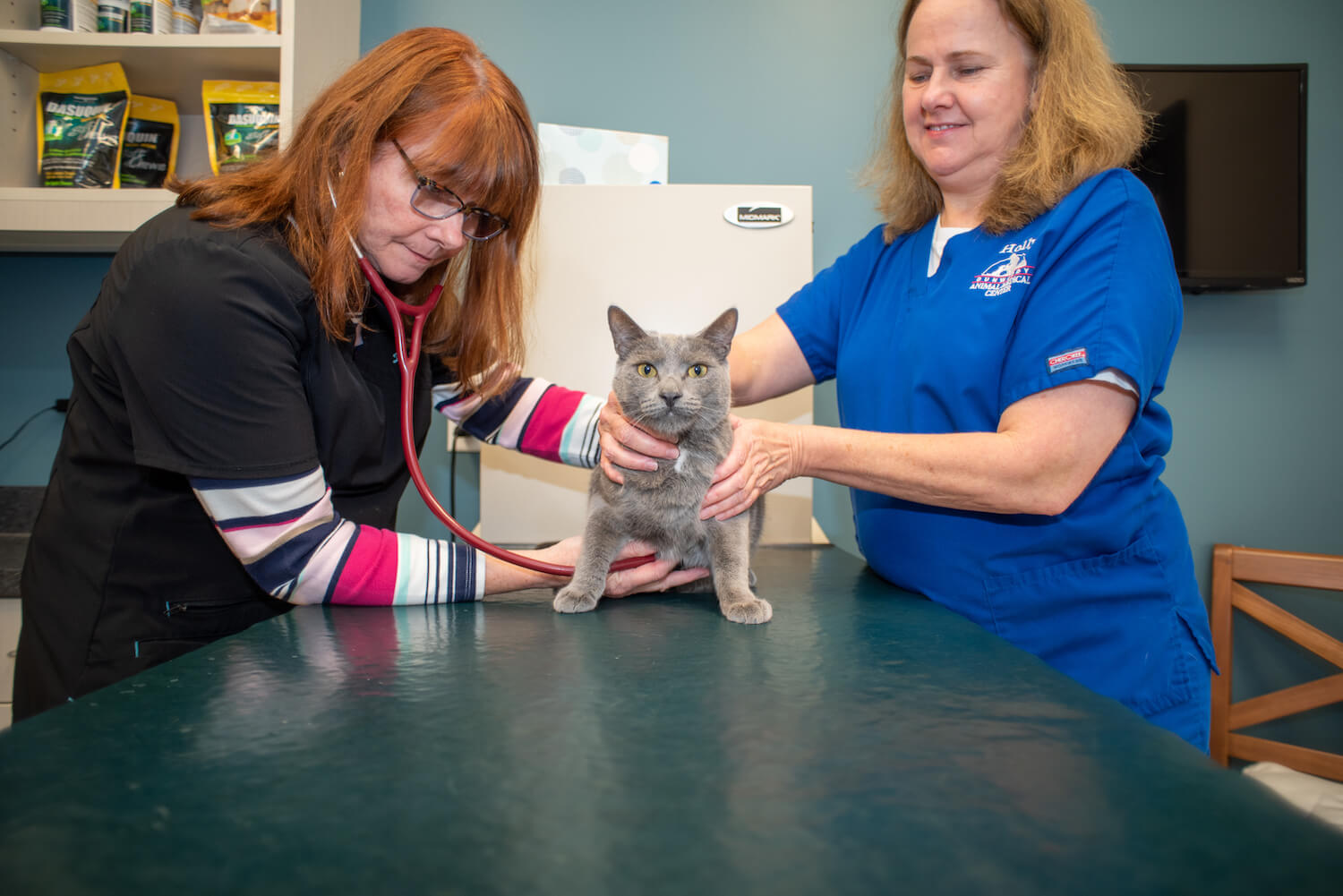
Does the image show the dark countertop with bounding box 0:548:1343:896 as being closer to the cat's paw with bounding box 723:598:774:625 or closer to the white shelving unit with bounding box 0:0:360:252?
the cat's paw with bounding box 723:598:774:625

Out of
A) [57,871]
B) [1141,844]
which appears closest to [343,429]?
[57,871]

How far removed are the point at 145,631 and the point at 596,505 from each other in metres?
0.57

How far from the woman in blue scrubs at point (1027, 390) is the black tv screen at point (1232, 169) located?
4.57ft

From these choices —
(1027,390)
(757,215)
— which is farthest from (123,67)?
(1027,390)

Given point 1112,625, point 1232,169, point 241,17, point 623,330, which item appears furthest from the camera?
point 1232,169

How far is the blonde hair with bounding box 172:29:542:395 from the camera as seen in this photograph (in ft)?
3.08

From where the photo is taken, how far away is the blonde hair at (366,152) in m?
0.94

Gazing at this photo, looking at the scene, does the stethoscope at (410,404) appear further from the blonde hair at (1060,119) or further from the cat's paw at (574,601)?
the blonde hair at (1060,119)

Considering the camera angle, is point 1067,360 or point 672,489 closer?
point 1067,360

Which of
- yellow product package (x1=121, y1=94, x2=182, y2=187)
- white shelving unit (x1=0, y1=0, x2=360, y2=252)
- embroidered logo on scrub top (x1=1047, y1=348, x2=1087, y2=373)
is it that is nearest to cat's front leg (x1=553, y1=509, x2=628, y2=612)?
embroidered logo on scrub top (x1=1047, y1=348, x2=1087, y2=373)

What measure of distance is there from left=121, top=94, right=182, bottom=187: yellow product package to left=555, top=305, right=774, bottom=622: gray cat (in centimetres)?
177

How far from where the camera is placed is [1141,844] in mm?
369

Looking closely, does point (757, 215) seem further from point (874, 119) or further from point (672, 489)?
point (672, 489)

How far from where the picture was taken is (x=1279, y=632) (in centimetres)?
192
